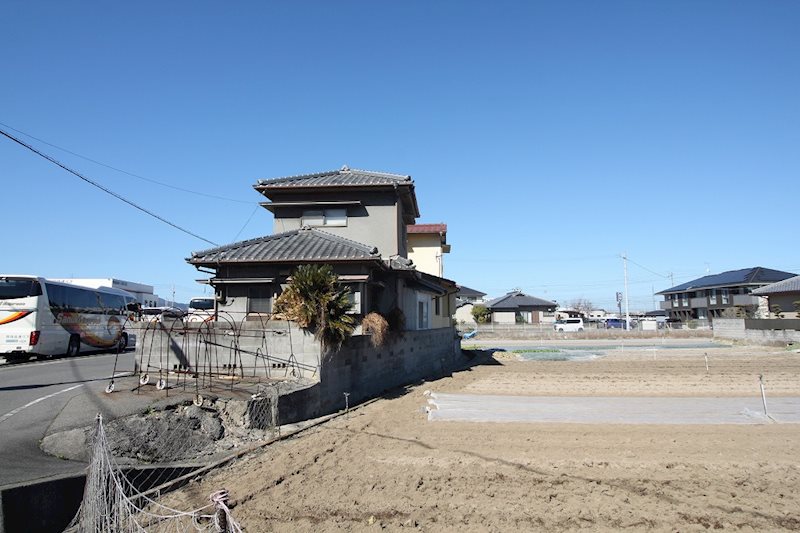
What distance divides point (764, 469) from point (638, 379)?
10575mm

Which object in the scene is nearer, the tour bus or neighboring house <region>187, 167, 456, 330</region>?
neighboring house <region>187, 167, 456, 330</region>

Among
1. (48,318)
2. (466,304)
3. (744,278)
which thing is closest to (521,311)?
(466,304)

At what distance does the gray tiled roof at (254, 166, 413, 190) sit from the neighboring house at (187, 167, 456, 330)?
36 mm

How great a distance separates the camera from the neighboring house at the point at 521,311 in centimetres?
5966

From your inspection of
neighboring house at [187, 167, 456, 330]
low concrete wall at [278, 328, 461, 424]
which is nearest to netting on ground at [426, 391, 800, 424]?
low concrete wall at [278, 328, 461, 424]

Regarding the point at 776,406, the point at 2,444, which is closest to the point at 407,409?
the point at 2,444

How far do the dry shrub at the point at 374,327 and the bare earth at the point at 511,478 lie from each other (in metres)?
2.04

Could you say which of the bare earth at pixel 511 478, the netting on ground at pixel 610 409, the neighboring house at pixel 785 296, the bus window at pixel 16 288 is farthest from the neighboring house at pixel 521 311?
the bare earth at pixel 511 478

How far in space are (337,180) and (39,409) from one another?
1277 centimetres

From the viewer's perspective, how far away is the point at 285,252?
13906 mm

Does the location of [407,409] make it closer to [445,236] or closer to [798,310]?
[445,236]

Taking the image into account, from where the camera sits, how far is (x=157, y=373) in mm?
10680

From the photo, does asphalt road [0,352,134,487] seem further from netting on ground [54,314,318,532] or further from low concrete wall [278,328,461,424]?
low concrete wall [278,328,461,424]

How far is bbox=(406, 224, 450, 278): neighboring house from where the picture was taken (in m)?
28.2
